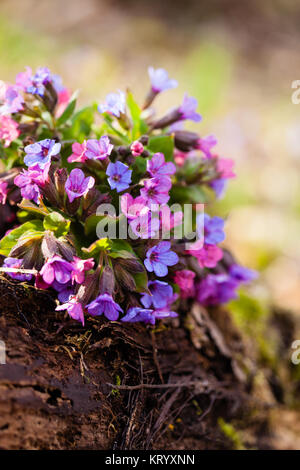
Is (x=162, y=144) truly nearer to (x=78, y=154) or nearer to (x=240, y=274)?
(x=78, y=154)

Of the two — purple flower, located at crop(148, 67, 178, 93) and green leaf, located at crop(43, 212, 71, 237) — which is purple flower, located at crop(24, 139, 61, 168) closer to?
green leaf, located at crop(43, 212, 71, 237)

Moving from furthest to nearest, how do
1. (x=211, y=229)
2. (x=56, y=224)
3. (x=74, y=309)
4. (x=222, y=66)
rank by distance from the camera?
(x=222, y=66) → (x=211, y=229) → (x=56, y=224) → (x=74, y=309)

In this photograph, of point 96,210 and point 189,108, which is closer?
point 96,210

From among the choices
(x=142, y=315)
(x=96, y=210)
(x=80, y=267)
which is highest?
(x=96, y=210)

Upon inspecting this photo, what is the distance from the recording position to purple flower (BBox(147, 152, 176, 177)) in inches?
70.5

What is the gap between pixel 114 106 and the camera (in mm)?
1901

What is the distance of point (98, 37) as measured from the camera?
7230mm

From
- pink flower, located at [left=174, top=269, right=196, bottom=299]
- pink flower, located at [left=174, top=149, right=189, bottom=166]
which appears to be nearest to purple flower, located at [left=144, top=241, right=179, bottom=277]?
pink flower, located at [left=174, top=269, right=196, bottom=299]

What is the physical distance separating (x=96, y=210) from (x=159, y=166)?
307 millimetres

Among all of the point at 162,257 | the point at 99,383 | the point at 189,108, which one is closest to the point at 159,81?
the point at 189,108

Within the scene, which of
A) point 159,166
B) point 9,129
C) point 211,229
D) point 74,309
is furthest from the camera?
point 211,229

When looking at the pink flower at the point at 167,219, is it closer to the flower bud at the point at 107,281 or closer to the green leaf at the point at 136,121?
the flower bud at the point at 107,281

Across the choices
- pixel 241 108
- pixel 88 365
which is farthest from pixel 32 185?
pixel 241 108

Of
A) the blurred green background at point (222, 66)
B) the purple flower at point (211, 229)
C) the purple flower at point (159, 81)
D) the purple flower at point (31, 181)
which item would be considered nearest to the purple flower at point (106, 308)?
the purple flower at point (31, 181)
